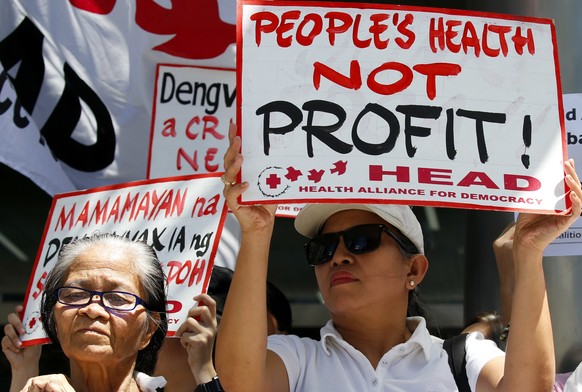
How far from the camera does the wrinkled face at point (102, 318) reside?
8.09ft

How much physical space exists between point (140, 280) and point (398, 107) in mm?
802

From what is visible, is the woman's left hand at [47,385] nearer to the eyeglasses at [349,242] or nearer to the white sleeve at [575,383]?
the eyeglasses at [349,242]

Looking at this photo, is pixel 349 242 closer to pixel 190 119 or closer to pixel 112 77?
pixel 190 119

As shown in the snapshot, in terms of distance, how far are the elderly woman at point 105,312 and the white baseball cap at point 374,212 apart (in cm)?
46

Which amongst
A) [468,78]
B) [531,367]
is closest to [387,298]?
[531,367]

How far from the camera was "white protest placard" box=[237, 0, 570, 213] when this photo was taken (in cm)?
249

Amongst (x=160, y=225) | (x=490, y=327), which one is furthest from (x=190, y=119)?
(x=490, y=327)

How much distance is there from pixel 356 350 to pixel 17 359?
1.18 m

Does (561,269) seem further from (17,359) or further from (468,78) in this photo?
(17,359)

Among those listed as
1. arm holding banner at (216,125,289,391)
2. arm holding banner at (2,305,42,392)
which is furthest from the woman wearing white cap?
arm holding banner at (2,305,42,392)

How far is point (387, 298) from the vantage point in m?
2.74

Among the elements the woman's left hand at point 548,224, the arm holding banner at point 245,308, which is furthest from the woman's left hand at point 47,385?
the woman's left hand at point 548,224

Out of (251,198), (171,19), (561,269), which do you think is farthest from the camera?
(171,19)

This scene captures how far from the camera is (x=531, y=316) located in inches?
100.0
